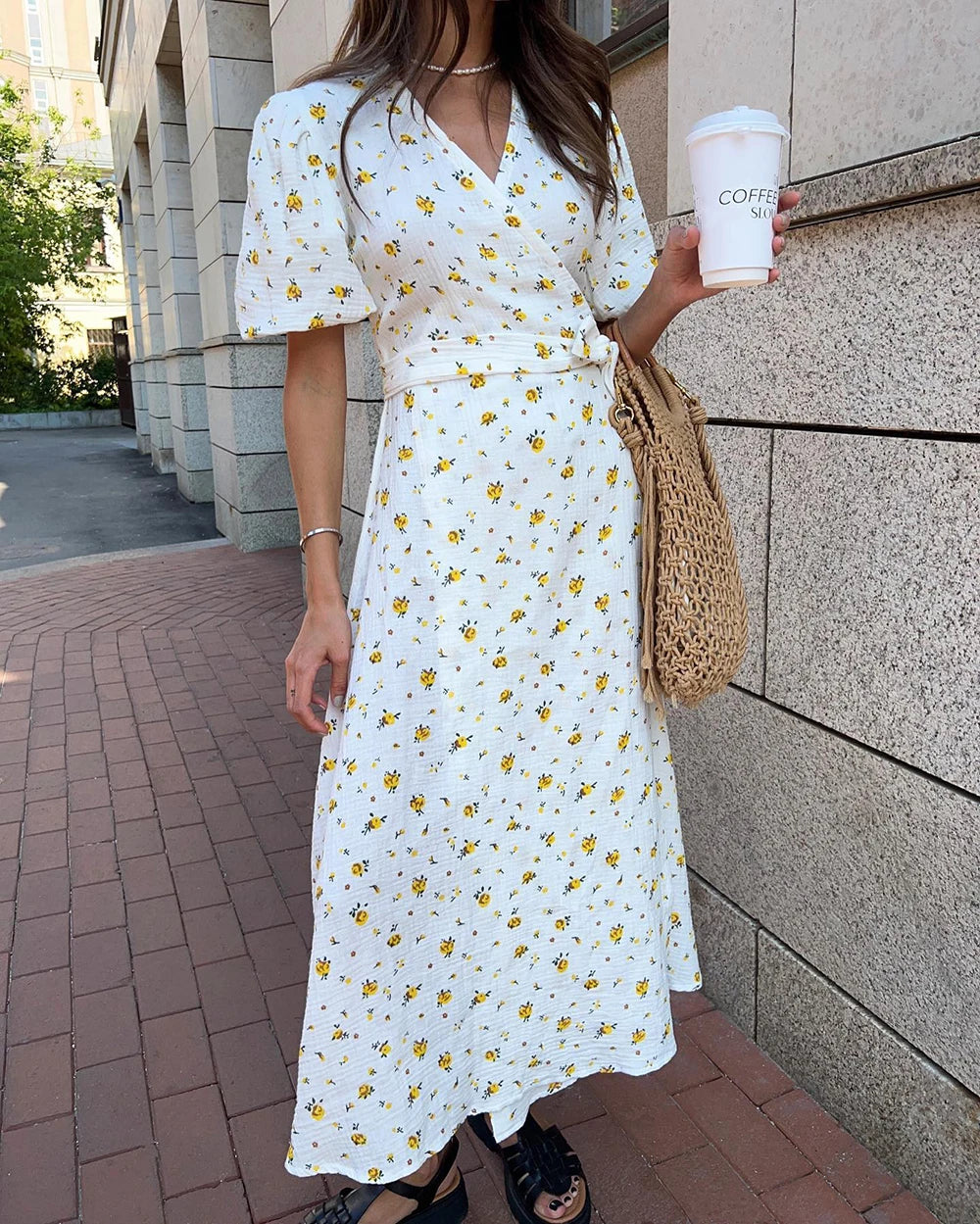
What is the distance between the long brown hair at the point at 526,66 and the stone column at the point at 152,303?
1397 centimetres

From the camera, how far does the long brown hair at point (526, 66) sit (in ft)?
5.41

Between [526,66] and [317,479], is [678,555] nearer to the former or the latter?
[317,479]

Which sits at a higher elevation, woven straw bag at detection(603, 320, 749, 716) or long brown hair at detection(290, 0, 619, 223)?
long brown hair at detection(290, 0, 619, 223)

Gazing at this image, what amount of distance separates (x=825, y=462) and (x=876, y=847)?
0.78 metres

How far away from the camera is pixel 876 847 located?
2.07 meters

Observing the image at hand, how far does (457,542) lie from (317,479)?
0.26m

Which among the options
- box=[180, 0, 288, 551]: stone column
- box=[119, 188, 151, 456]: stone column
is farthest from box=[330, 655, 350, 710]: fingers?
box=[119, 188, 151, 456]: stone column

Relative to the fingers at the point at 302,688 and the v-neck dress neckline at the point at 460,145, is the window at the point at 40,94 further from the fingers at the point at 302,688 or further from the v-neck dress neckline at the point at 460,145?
the fingers at the point at 302,688

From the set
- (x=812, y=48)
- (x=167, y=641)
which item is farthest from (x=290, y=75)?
(x=812, y=48)

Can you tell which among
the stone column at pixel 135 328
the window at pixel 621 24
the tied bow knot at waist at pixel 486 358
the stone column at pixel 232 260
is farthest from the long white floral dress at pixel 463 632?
the stone column at pixel 135 328

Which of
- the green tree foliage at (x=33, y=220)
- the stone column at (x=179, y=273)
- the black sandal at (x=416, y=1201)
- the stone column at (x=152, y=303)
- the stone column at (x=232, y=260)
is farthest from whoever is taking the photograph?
the green tree foliage at (x=33, y=220)

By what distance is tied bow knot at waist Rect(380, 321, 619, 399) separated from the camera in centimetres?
164

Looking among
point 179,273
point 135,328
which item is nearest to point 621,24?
point 179,273

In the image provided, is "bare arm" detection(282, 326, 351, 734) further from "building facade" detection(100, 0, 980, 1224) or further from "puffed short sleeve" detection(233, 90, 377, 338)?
"building facade" detection(100, 0, 980, 1224)
